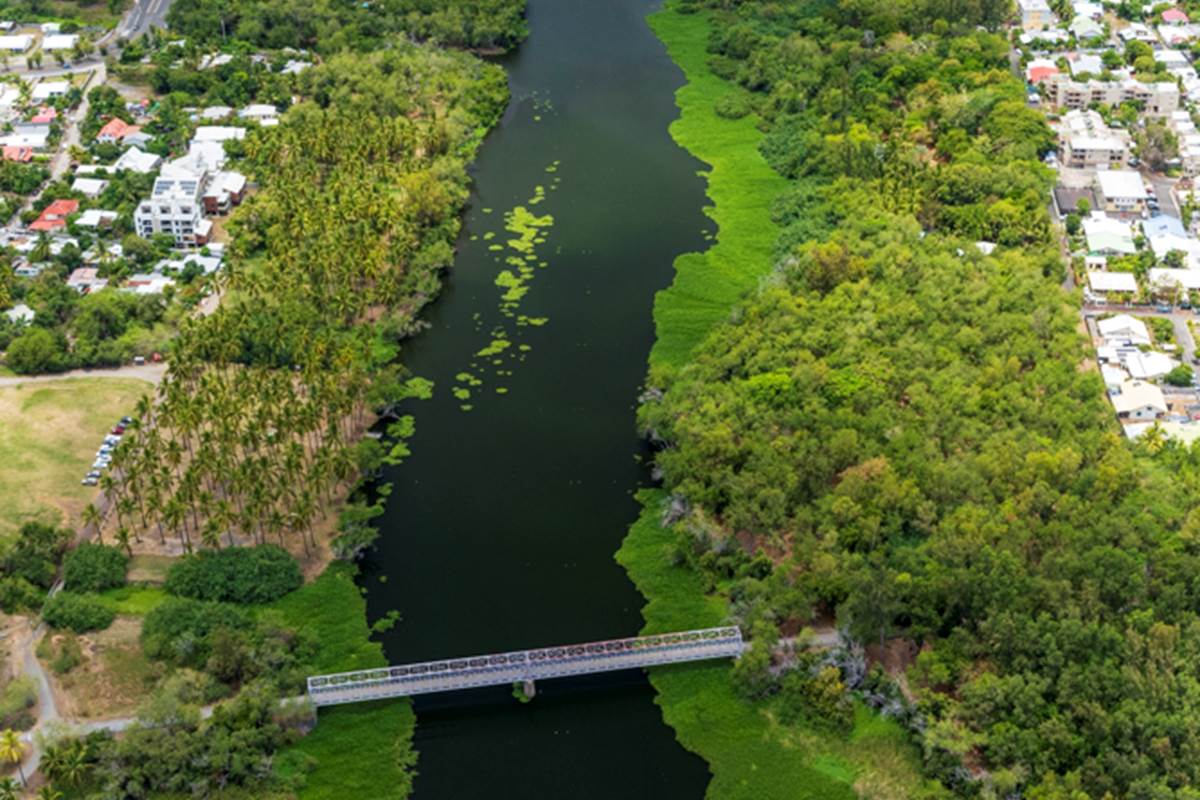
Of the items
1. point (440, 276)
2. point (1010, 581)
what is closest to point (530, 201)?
point (440, 276)

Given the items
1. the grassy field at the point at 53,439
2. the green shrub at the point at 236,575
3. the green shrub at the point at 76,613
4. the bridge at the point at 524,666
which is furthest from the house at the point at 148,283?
the bridge at the point at 524,666

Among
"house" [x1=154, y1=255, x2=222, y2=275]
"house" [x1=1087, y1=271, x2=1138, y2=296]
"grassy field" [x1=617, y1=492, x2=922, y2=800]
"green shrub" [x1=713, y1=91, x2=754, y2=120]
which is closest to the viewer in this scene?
"grassy field" [x1=617, y1=492, x2=922, y2=800]

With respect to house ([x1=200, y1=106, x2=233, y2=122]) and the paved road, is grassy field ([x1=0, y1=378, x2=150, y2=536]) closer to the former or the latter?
the paved road

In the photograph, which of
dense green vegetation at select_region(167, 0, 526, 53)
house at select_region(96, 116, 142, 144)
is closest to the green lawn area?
house at select_region(96, 116, 142, 144)

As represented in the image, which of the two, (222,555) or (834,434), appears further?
(834,434)

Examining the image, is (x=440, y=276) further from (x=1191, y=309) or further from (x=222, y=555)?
(x=1191, y=309)

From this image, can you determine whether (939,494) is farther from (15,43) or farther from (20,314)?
(15,43)

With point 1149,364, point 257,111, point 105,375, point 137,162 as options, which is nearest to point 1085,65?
point 1149,364
